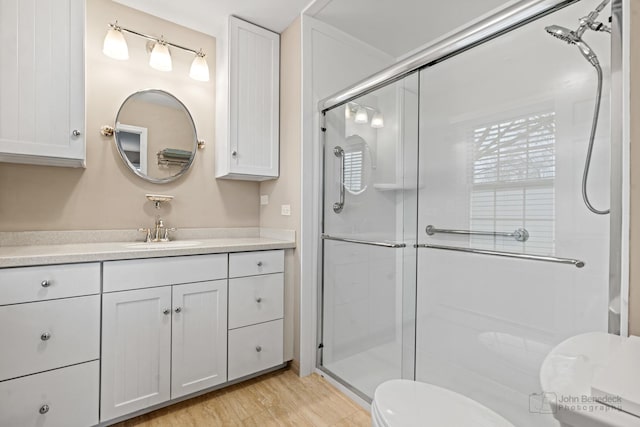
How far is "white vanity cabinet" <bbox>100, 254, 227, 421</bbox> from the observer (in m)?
1.54

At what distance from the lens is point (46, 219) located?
1.82 meters

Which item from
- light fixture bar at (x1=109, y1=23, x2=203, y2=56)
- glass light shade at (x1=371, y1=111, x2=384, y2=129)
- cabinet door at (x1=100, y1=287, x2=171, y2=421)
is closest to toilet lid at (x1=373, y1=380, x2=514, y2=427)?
cabinet door at (x1=100, y1=287, x2=171, y2=421)

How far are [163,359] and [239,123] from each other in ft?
5.21

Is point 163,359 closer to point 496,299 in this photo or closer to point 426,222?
point 426,222

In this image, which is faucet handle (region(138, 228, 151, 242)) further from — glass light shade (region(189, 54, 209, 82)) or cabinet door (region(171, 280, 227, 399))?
glass light shade (region(189, 54, 209, 82))

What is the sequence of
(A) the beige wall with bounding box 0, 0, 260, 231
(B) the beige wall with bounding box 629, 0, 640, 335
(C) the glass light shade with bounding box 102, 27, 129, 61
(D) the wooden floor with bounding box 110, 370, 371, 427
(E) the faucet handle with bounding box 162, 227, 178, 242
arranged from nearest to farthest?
(B) the beige wall with bounding box 629, 0, 640, 335 < (D) the wooden floor with bounding box 110, 370, 371, 427 < (A) the beige wall with bounding box 0, 0, 260, 231 < (C) the glass light shade with bounding box 102, 27, 129, 61 < (E) the faucet handle with bounding box 162, 227, 178, 242

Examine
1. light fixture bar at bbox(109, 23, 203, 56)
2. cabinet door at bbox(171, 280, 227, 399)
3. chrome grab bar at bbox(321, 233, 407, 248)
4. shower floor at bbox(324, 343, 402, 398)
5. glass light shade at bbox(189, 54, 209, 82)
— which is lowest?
shower floor at bbox(324, 343, 402, 398)

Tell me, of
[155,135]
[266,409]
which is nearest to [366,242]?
[266,409]

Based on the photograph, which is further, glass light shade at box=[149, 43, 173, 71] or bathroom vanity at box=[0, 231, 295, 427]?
glass light shade at box=[149, 43, 173, 71]

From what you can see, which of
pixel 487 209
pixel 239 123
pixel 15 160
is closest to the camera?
pixel 15 160

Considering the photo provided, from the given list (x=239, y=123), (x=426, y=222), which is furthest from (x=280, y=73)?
(x=426, y=222)

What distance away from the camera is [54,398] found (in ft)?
4.61

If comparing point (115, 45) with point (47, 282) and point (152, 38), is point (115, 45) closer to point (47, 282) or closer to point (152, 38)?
point (152, 38)

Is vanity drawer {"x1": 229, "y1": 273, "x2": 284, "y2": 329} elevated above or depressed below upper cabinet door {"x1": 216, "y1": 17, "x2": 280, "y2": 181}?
below
